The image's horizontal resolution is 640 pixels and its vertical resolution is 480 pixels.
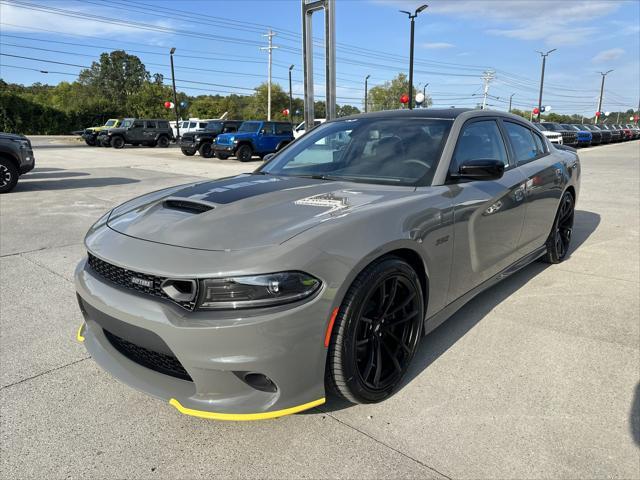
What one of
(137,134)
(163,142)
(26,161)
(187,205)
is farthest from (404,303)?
(163,142)

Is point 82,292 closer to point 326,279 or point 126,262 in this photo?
point 126,262

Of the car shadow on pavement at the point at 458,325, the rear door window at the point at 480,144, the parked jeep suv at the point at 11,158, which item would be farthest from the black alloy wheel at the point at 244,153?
the rear door window at the point at 480,144

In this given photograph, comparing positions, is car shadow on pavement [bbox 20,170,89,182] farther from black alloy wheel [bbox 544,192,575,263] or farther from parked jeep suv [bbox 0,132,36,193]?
black alloy wheel [bbox 544,192,575,263]

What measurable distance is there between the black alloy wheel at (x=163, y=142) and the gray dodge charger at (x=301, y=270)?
29.5 m

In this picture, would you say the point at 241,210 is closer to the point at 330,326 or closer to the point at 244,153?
the point at 330,326

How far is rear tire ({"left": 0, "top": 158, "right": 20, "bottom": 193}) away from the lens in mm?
9333

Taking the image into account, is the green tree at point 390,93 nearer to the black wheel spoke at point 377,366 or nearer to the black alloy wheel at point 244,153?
the black alloy wheel at point 244,153

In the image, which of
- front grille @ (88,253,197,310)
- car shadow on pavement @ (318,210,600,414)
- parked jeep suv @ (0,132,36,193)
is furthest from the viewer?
parked jeep suv @ (0,132,36,193)

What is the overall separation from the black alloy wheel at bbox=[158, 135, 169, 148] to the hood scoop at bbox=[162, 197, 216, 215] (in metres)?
29.9

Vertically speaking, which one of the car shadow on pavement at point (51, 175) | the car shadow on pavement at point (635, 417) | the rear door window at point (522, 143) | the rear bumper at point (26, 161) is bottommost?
the car shadow on pavement at point (635, 417)

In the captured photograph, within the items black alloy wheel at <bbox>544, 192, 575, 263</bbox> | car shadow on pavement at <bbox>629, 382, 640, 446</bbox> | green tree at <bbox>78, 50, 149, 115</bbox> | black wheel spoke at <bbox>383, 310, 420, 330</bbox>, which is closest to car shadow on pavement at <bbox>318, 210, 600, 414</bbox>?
car shadow on pavement at <bbox>629, 382, 640, 446</bbox>

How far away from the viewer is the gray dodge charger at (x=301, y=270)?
1.82 meters

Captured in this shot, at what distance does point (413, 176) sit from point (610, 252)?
12.0ft

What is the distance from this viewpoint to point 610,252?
17.0 feet
